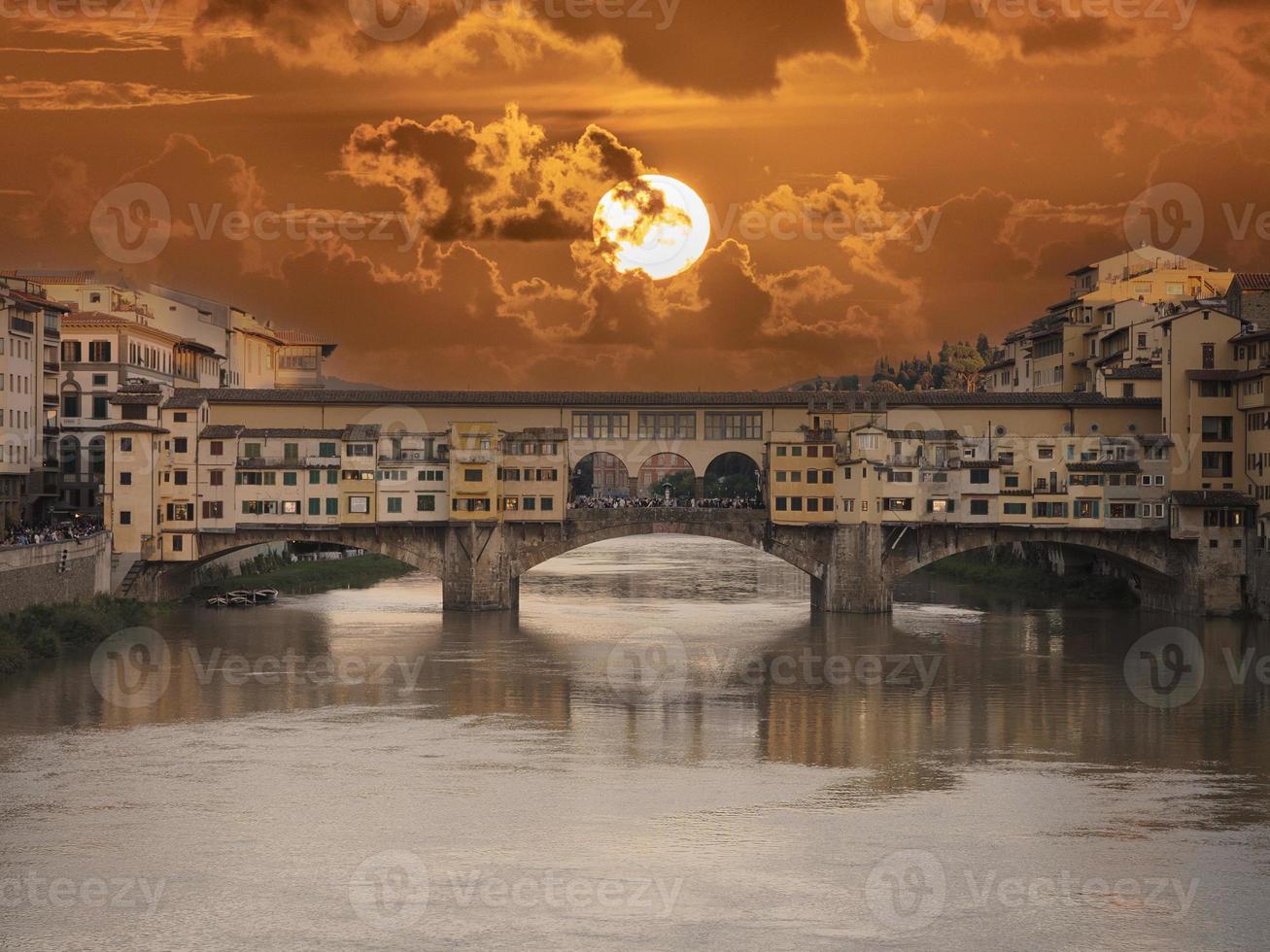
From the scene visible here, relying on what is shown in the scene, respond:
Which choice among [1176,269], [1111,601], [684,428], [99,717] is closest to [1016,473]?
[1111,601]

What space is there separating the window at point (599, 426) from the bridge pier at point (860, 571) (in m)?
8.73

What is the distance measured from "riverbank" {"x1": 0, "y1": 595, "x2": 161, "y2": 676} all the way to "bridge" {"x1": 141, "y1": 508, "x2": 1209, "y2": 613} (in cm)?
515

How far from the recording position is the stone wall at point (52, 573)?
4138 cm

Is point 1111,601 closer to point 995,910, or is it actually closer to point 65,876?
point 995,910

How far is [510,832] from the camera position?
26.0 metres

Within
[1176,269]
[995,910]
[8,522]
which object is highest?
[1176,269]

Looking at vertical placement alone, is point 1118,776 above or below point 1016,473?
below

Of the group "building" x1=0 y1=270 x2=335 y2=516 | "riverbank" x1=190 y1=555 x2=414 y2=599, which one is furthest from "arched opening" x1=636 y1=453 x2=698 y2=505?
"riverbank" x1=190 y1=555 x2=414 y2=599

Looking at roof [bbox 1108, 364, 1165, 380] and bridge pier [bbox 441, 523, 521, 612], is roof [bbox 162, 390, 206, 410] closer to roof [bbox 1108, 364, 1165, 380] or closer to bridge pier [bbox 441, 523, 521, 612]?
bridge pier [bbox 441, 523, 521, 612]

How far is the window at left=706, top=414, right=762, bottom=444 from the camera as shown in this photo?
58062 mm

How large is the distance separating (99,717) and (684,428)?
2759cm

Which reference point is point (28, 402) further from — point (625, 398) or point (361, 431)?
point (625, 398)

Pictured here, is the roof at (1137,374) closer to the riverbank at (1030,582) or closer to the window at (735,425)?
the riverbank at (1030,582)

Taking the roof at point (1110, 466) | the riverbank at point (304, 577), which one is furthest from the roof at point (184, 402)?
the roof at point (1110, 466)
